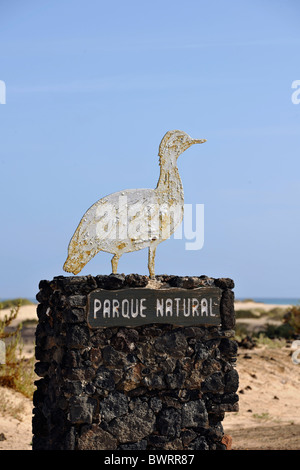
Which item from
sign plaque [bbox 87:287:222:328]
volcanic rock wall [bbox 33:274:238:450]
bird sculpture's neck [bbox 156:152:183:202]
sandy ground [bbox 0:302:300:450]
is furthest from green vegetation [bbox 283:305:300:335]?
sign plaque [bbox 87:287:222:328]

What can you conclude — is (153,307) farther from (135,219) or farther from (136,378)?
(135,219)

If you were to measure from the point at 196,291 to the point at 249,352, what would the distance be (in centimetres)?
1096

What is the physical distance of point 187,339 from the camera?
7.67 meters

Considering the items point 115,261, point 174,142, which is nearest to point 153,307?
point 115,261

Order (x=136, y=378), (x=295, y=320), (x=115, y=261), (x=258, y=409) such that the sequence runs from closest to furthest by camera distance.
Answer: (x=136, y=378) → (x=115, y=261) → (x=258, y=409) → (x=295, y=320)

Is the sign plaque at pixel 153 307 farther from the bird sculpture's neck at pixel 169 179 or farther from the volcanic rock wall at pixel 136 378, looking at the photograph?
the bird sculpture's neck at pixel 169 179

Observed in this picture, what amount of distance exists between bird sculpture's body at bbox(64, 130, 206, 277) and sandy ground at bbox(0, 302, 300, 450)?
4.30 metres

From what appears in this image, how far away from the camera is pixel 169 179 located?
8461mm

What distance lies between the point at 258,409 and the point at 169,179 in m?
7.81

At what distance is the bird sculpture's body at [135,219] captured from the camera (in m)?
8.05

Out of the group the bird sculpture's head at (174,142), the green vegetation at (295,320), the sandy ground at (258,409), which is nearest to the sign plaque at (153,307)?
the bird sculpture's head at (174,142)

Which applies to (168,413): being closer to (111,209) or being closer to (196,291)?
(196,291)
